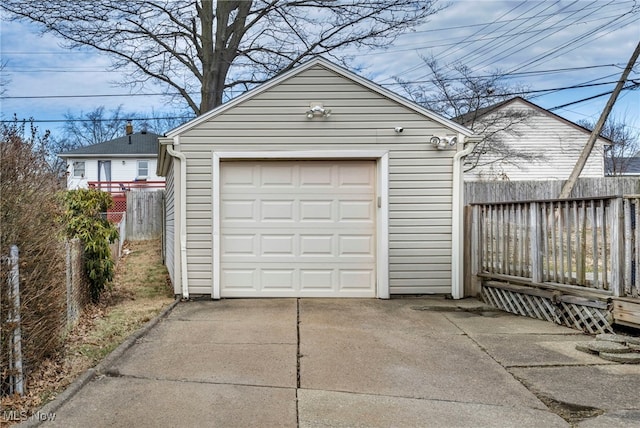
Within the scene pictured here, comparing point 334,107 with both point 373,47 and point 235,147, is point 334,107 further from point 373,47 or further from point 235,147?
point 373,47

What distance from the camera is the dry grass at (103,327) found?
3.47m

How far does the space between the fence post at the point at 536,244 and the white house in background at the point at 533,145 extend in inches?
561

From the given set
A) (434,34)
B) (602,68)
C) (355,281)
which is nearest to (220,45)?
(434,34)

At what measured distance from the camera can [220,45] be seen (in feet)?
49.4

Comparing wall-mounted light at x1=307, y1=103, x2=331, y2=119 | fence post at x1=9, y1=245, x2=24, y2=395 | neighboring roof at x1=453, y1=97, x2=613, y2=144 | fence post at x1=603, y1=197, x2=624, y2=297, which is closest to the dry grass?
fence post at x1=9, y1=245, x2=24, y2=395

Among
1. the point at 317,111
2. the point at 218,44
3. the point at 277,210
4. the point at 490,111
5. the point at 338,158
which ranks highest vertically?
the point at 218,44

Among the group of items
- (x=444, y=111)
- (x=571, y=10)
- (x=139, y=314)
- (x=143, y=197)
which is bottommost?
(x=139, y=314)

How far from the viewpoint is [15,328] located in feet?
10.7

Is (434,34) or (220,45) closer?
(220,45)

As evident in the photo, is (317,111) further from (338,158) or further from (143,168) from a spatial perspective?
(143,168)

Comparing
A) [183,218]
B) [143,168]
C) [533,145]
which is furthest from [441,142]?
[143,168]

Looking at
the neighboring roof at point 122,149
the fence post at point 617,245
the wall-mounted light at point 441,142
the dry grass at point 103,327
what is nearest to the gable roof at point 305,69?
the wall-mounted light at point 441,142

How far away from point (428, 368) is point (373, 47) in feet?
42.9

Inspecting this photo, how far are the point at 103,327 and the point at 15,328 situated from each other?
2.52m
